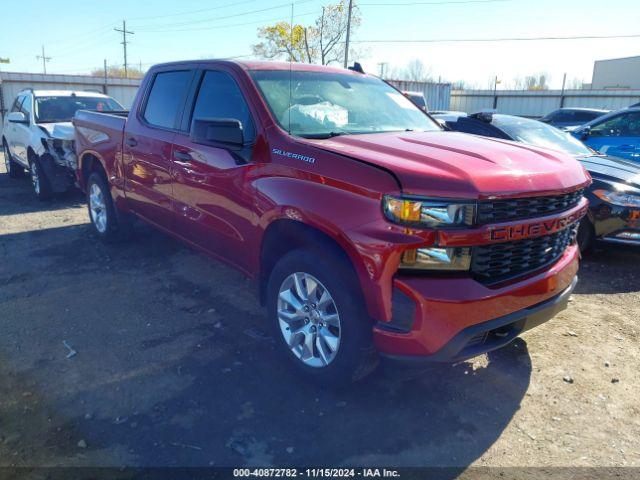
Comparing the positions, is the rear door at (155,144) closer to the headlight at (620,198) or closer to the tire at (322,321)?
the tire at (322,321)

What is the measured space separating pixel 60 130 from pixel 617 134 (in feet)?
29.8

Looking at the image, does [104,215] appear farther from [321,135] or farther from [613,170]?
[613,170]

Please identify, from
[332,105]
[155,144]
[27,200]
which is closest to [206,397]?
[332,105]

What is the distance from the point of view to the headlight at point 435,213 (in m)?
2.55

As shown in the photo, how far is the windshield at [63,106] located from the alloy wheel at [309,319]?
7279 millimetres

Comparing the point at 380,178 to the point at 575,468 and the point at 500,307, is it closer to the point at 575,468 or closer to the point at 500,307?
the point at 500,307

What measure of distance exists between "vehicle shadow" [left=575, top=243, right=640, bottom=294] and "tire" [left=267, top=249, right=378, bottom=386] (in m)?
3.11

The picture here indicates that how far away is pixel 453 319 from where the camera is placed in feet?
8.29

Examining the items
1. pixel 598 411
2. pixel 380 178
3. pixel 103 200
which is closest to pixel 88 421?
pixel 380 178

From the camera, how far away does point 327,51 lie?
39812 mm

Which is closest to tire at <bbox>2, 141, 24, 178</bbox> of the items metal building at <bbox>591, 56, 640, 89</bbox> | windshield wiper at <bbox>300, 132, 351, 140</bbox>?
windshield wiper at <bbox>300, 132, 351, 140</bbox>

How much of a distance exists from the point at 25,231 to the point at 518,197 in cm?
653

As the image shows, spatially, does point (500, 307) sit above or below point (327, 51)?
below

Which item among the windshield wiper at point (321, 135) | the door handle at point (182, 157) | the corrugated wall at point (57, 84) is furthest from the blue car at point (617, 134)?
the corrugated wall at point (57, 84)
